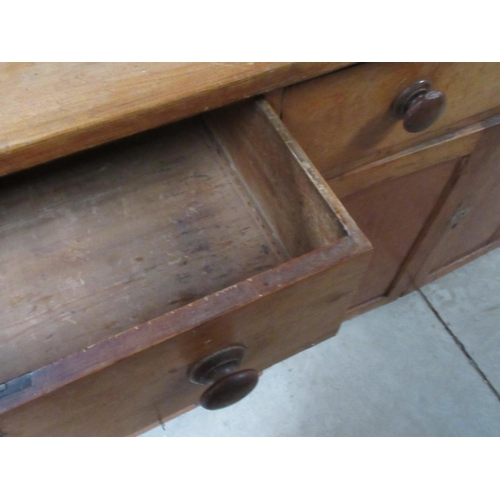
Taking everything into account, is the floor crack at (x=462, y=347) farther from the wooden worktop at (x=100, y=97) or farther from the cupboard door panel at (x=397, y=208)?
the wooden worktop at (x=100, y=97)

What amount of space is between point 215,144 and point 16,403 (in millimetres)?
380

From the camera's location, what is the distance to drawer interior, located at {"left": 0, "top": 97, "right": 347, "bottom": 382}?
18.5 inches

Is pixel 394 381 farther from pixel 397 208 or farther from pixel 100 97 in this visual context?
pixel 100 97

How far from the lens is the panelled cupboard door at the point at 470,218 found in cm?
78

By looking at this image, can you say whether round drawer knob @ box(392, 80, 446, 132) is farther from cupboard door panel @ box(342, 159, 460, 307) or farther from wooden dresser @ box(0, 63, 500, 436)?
cupboard door panel @ box(342, 159, 460, 307)

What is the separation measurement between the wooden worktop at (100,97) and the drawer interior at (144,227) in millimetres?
63

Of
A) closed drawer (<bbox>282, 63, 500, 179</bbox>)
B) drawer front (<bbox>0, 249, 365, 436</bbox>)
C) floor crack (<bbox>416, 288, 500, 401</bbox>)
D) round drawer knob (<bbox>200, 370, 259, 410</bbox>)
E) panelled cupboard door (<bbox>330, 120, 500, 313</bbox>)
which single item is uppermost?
panelled cupboard door (<bbox>330, 120, 500, 313</bbox>)

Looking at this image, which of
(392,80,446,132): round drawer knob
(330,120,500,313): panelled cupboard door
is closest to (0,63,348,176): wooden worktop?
(392,80,446,132): round drawer knob

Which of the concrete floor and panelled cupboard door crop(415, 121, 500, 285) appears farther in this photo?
the concrete floor

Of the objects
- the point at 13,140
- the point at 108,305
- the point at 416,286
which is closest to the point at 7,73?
the point at 13,140

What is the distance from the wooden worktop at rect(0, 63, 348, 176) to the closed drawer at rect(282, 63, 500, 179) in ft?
0.20

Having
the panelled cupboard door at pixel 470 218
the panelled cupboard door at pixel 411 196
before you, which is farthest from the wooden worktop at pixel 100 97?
the panelled cupboard door at pixel 470 218

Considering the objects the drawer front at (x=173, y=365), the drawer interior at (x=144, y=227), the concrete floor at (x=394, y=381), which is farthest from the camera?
the concrete floor at (x=394, y=381)

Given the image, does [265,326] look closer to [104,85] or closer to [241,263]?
[241,263]
